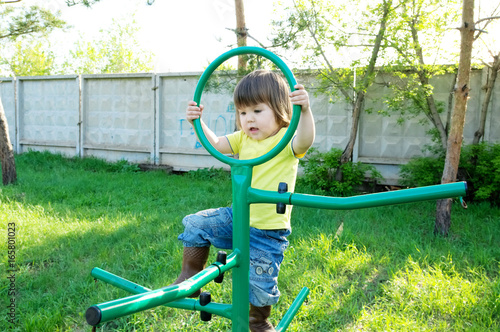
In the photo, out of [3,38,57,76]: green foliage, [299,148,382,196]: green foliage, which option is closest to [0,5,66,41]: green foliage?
[299,148,382,196]: green foliage

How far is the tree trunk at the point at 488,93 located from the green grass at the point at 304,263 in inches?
43.4

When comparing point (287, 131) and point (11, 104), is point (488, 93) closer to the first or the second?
point (287, 131)

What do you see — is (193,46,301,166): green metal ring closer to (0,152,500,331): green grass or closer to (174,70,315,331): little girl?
(174,70,315,331): little girl

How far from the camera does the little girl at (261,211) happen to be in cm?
142

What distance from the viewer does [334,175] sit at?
5473 millimetres

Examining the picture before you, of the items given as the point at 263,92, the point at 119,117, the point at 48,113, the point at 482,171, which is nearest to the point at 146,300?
the point at 263,92

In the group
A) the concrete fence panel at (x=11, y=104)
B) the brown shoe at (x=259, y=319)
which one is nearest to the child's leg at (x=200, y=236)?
the brown shoe at (x=259, y=319)

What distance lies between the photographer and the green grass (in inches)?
86.8

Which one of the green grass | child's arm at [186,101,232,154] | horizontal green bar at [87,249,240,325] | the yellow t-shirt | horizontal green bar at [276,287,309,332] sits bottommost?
the green grass

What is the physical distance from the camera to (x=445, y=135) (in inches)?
193

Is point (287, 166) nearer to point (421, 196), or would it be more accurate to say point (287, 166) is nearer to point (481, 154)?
point (421, 196)

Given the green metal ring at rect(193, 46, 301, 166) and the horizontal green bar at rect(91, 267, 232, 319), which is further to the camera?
the horizontal green bar at rect(91, 267, 232, 319)

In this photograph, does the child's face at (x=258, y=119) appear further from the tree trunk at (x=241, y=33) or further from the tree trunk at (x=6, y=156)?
the tree trunk at (x=6, y=156)

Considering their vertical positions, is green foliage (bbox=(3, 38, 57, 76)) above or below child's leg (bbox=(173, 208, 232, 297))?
above
